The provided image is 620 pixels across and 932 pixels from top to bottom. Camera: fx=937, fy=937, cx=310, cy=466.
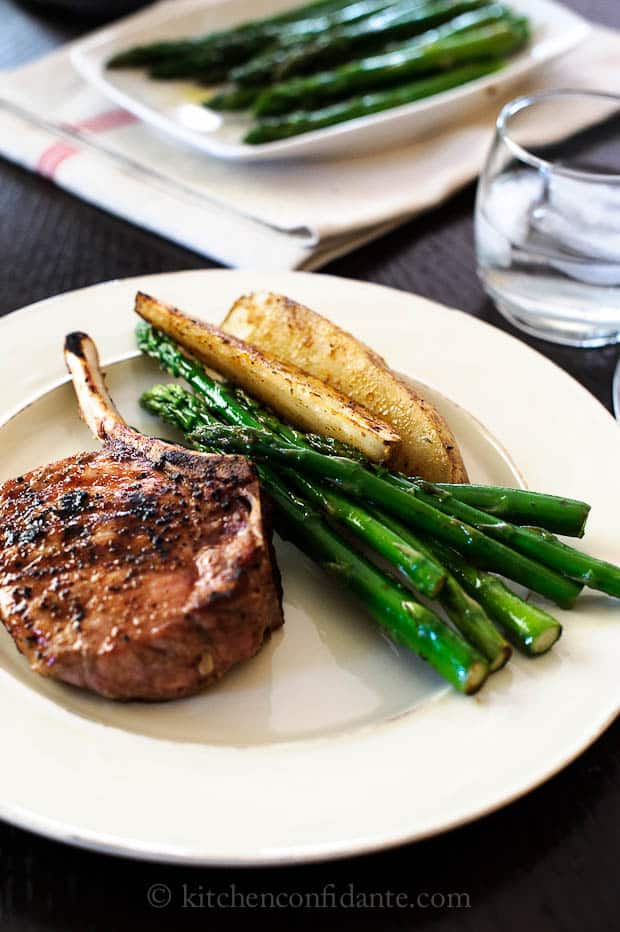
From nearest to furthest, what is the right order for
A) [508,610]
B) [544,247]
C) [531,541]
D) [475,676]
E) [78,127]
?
[475,676]
[508,610]
[531,541]
[544,247]
[78,127]

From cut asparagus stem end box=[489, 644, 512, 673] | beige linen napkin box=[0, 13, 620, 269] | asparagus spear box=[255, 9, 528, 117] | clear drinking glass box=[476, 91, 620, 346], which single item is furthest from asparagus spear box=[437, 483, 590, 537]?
asparagus spear box=[255, 9, 528, 117]

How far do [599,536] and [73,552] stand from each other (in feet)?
3.96

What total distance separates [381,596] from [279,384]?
704 millimetres

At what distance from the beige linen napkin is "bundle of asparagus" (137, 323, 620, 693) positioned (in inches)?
53.9

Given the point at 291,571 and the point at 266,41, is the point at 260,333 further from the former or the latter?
the point at 266,41

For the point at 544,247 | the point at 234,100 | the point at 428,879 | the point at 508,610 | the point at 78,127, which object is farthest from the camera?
the point at 234,100

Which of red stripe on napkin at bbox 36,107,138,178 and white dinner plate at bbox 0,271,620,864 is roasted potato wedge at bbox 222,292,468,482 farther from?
red stripe on napkin at bbox 36,107,138,178

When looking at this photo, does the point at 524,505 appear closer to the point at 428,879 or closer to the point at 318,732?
the point at 318,732

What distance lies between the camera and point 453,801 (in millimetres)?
1628

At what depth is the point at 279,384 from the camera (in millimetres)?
2416

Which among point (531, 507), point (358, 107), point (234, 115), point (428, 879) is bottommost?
point (428, 879)

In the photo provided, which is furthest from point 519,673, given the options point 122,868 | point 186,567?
point 122,868

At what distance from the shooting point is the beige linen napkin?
3.52m

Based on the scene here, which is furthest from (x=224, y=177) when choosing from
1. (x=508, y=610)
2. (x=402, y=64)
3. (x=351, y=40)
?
(x=508, y=610)
